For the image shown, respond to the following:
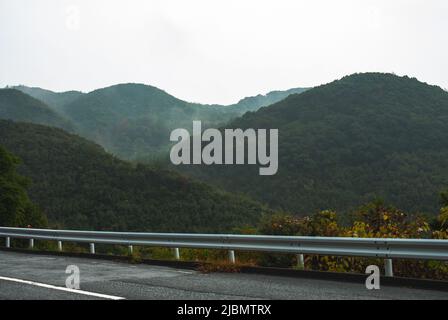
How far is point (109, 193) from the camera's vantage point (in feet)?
303

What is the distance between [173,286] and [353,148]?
133m

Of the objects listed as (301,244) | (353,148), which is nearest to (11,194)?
(301,244)

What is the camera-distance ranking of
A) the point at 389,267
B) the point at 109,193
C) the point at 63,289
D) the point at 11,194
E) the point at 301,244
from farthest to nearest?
the point at 109,193
the point at 11,194
the point at 301,244
the point at 389,267
the point at 63,289

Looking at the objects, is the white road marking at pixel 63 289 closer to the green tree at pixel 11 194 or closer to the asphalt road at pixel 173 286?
the asphalt road at pixel 173 286

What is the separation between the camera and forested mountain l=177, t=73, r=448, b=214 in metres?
112

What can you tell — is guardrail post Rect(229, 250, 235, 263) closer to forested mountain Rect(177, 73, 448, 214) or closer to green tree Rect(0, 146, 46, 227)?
green tree Rect(0, 146, 46, 227)

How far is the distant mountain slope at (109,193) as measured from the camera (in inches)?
→ 3270

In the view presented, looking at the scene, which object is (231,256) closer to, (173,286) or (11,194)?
(173,286)

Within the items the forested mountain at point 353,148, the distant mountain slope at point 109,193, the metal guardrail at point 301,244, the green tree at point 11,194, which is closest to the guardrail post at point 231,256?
the metal guardrail at point 301,244
